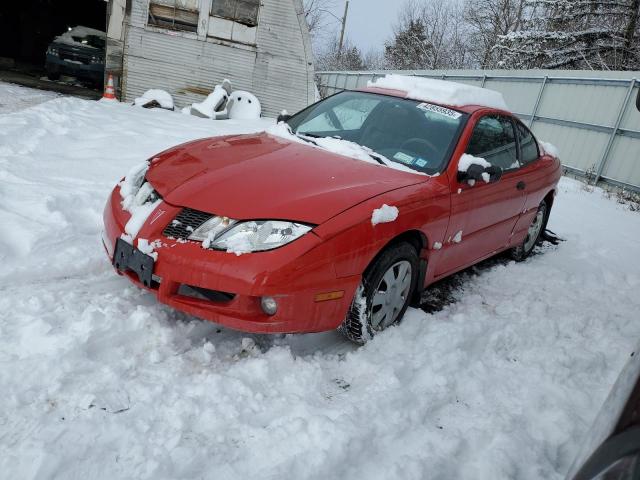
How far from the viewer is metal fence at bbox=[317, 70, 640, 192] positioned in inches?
408

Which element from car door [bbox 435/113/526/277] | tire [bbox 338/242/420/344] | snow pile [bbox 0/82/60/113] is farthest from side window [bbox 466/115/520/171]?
snow pile [bbox 0/82/60/113]

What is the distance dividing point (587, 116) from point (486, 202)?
30.8 ft

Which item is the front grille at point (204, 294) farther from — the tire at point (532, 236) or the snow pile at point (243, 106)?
the snow pile at point (243, 106)

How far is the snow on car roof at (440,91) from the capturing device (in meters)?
3.78

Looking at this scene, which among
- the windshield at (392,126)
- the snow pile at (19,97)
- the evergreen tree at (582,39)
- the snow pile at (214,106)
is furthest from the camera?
the evergreen tree at (582,39)

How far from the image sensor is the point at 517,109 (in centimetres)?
1339

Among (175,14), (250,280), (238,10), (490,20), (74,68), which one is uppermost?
(490,20)

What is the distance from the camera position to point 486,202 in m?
3.68

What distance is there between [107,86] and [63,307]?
1049 cm

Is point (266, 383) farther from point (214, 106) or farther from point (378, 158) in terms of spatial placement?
point (214, 106)

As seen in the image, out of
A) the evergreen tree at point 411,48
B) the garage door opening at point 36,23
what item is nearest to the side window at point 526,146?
the garage door opening at point 36,23

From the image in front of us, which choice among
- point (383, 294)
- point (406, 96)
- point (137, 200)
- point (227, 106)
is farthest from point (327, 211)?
point (227, 106)

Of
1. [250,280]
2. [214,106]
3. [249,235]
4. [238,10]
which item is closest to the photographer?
[250,280]

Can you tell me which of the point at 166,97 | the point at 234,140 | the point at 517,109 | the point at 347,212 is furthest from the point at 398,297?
the point at 517,109
